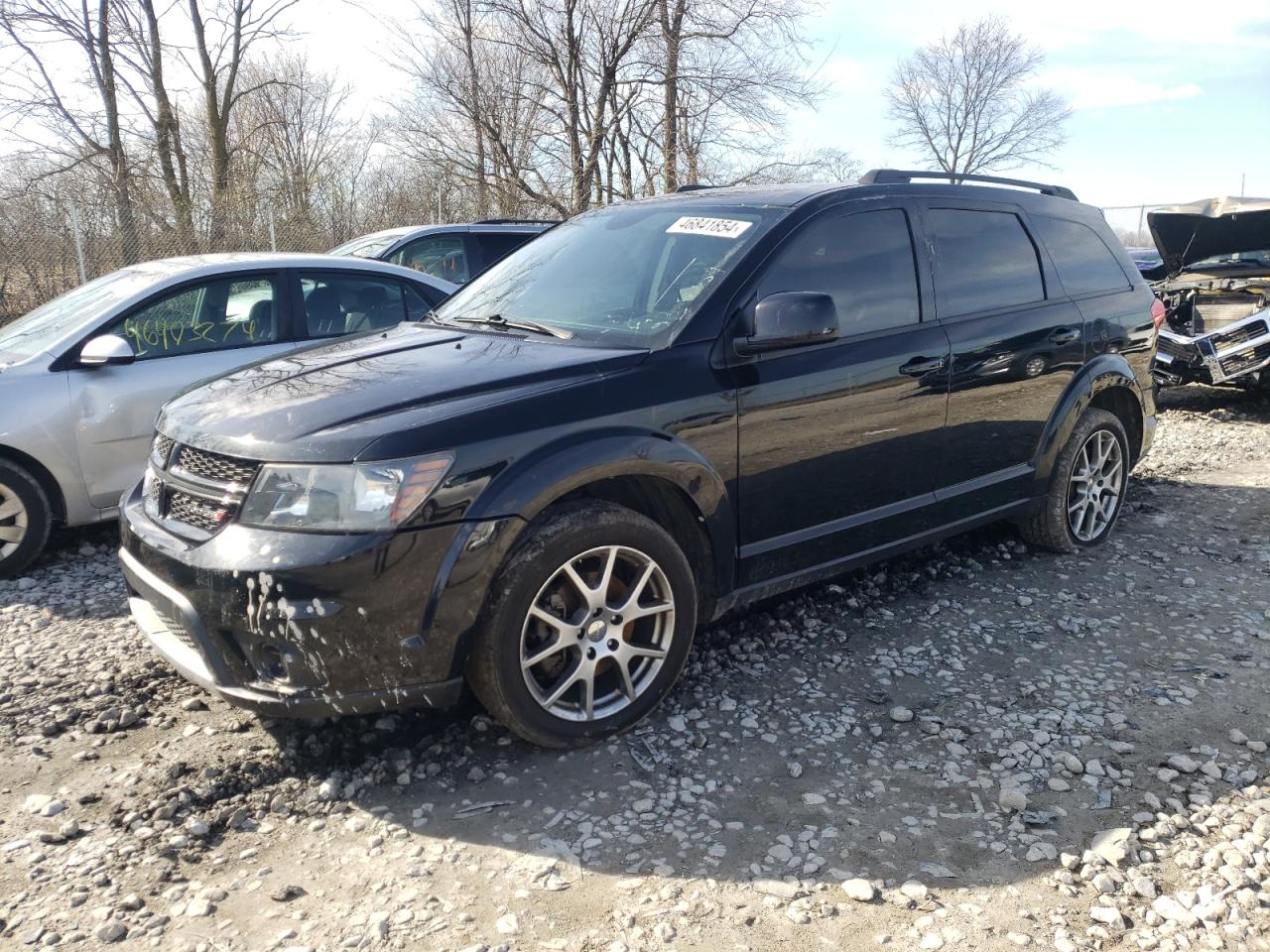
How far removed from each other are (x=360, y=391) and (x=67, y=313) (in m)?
3.40

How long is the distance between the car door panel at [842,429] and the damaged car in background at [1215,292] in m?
6.11

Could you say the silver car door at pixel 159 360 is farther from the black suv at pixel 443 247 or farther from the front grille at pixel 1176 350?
the front grille at pixel 1176 350

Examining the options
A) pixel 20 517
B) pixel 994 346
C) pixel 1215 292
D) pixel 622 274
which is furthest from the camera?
pixel 1215 292

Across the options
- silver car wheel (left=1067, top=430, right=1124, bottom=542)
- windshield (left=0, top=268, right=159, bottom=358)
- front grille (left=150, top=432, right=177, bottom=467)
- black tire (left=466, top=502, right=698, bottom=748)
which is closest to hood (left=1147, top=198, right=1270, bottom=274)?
silver car wheel (left=1067, top=430, right=1124, bottom=542)

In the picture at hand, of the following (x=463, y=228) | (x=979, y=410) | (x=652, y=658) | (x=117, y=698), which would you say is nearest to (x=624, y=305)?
(x=652, y=658)

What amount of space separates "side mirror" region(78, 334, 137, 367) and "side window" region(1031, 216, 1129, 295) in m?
4.68

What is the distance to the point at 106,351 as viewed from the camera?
484 centimetres

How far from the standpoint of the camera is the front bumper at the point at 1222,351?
8.53 meters

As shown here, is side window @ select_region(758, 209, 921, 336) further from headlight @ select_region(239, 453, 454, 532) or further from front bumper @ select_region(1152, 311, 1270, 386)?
front bumper @ select_region(1152, 311, 1270, 386)

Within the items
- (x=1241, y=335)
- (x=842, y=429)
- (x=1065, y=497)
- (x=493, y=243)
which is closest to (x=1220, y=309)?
(x=1241, y=335)

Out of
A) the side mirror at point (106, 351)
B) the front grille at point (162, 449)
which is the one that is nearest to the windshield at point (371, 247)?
the side mirror at point (106, 351)

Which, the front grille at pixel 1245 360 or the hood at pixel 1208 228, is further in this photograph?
the hood at pixel 1208 228

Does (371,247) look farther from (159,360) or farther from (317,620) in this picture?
(317,620)

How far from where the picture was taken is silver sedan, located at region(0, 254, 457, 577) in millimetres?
4816
